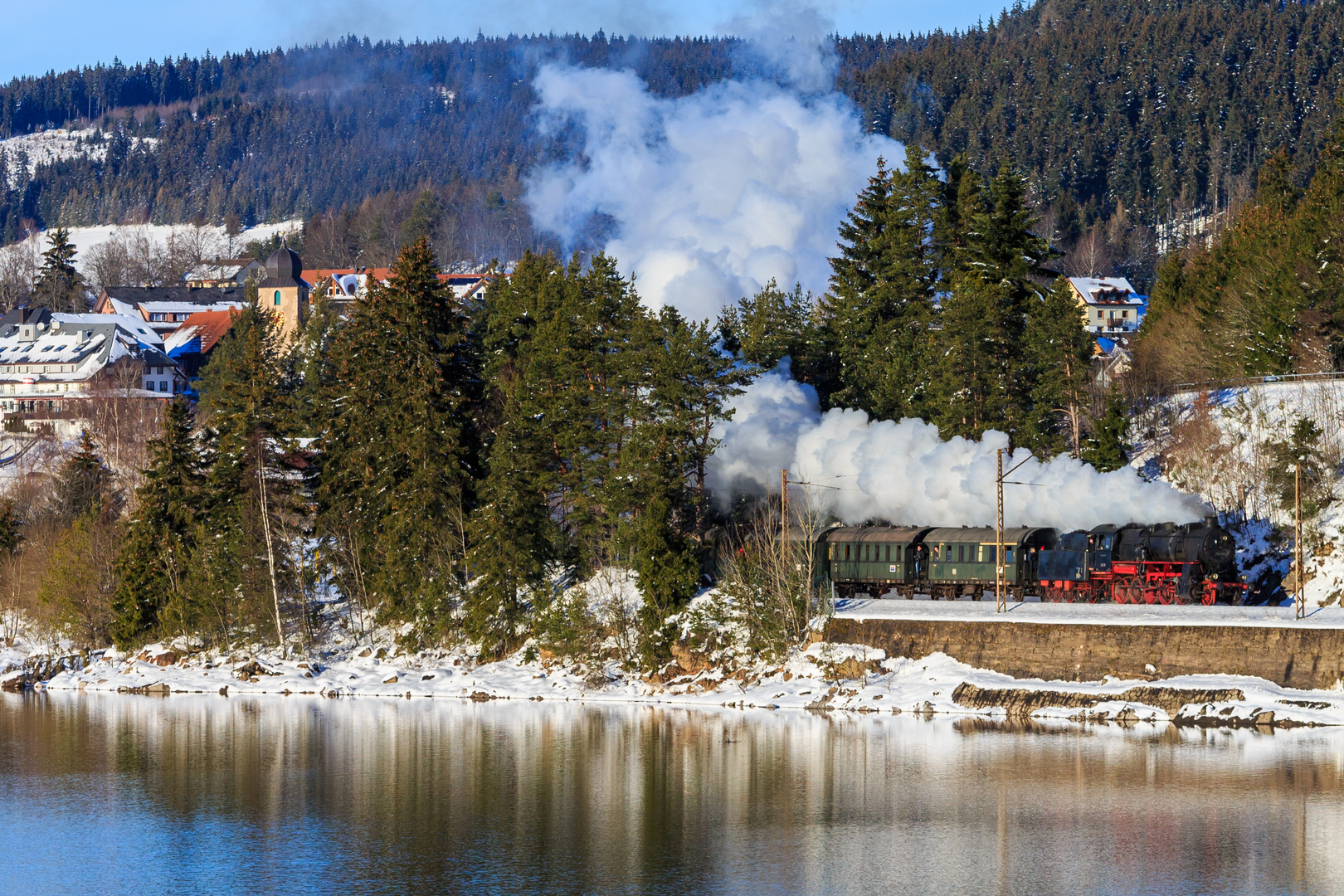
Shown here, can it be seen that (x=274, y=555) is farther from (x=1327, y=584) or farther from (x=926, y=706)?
(x=1327, y=584)

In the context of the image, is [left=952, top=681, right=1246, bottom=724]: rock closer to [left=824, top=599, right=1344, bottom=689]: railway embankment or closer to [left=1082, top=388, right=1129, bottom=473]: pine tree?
[left=824, top=599, right=1344, bottom=689]: railway embankment

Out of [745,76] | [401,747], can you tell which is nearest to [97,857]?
[401,747]

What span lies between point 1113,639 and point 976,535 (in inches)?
466

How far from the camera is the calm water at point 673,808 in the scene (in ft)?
109

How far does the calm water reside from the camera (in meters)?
33.1

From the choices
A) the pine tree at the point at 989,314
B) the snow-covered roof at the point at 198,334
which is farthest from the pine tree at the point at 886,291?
the snow-covered roof at the point at 198,334

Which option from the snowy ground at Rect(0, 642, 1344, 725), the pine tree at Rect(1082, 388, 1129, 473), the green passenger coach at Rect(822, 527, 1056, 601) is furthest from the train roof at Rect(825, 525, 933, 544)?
the pine tree at Rect(1082, 388, 1129, 473)

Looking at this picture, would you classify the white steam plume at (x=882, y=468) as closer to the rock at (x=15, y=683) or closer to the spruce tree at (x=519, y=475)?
the spruce tree at (x=519, y=475)

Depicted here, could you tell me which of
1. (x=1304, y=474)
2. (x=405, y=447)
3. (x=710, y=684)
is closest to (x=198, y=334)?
(x=405, y=447)

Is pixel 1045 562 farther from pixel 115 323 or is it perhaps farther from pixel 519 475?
pixel 115 323

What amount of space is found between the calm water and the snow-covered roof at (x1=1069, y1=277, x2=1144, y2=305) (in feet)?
408

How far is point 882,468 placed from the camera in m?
74.5

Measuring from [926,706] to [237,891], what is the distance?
32521 mm

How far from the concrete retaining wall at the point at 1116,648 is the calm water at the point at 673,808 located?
15.7 feet
